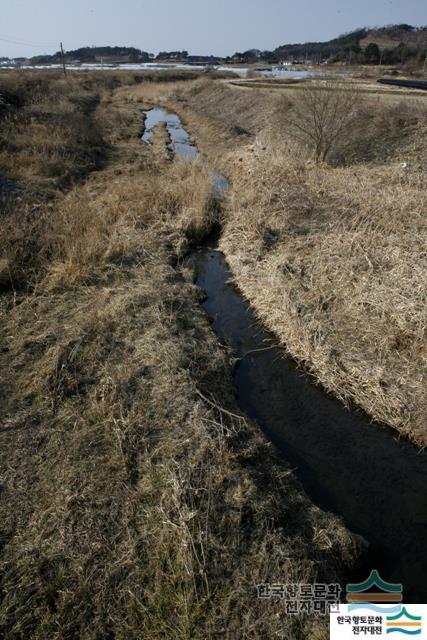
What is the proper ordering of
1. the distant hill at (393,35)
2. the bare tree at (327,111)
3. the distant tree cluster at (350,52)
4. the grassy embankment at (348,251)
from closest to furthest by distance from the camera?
the grassy embankment at (348,251) → the bare tree at (327,111) → the distant tree cluster at (350,52) → the distant hill at (393,35)

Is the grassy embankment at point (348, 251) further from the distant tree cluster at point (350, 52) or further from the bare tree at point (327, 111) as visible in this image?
the distant tree cluster at point (350, 52)

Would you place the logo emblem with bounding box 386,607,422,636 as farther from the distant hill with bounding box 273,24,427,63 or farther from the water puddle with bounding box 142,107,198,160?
the distant hill with bounding box 273,24,427,63

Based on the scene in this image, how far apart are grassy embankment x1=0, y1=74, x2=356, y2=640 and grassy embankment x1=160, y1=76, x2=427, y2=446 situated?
1769mm

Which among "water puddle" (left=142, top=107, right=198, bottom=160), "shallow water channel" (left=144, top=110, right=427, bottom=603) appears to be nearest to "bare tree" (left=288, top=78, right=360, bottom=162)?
"water puddle" (left=142, top=107, right=198, bottom=160)

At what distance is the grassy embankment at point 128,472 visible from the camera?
3.41 m

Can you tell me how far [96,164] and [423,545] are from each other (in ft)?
59.7

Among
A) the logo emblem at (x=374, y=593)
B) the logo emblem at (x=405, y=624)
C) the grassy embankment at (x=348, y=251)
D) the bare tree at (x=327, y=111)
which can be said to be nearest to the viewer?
the logo emblem at (x=405, y=624)

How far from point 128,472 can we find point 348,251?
6.84 m

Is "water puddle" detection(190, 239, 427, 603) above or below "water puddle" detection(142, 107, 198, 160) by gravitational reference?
below

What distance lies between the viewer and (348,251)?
8773 mm

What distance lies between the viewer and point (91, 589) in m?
3.50

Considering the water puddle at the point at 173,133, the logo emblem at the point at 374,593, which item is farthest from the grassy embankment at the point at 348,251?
the water puddle at the point at 173,133

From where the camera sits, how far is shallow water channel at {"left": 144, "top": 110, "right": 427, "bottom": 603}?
14.1 feet

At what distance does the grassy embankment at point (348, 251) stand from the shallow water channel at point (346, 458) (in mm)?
329
